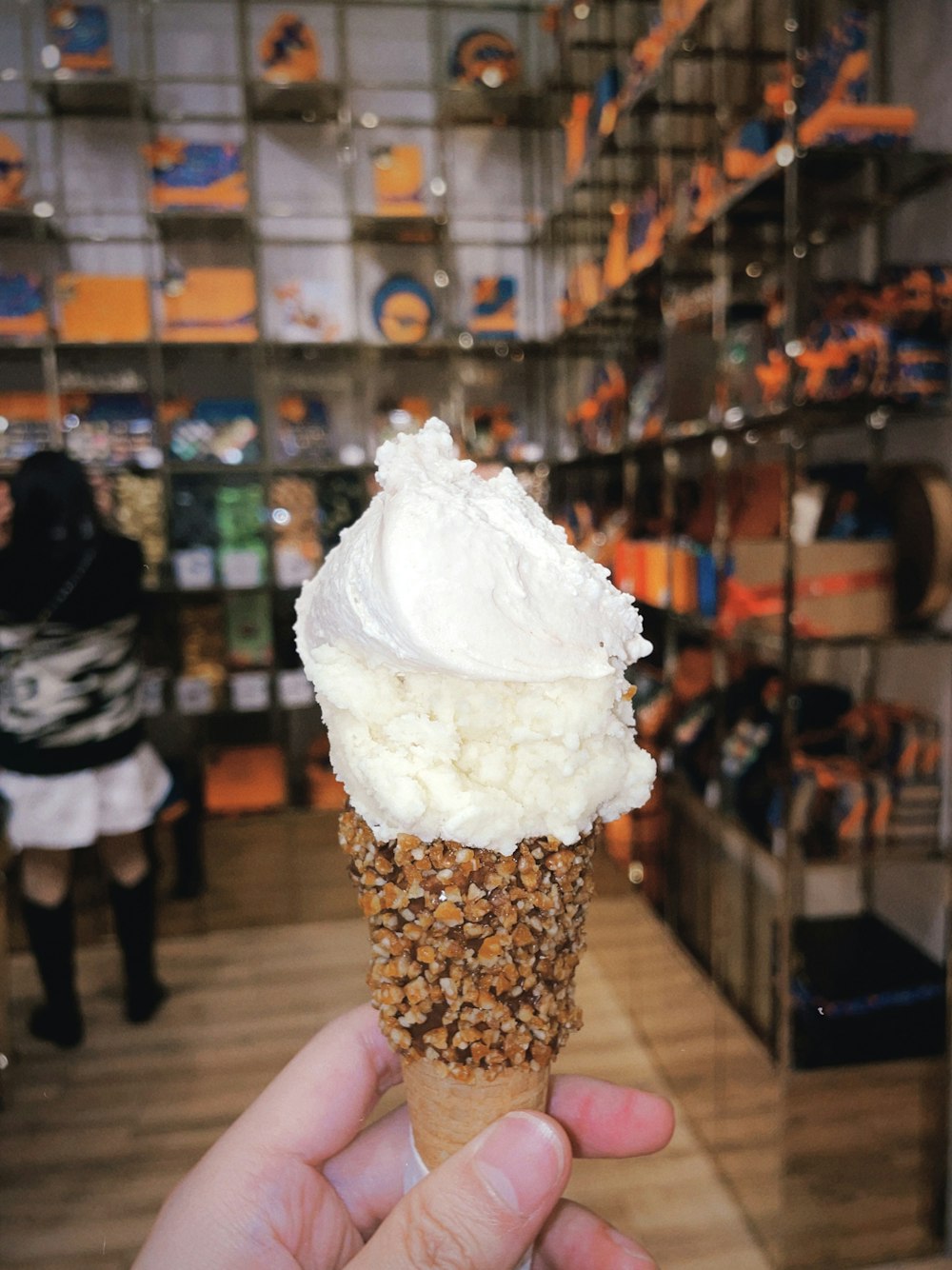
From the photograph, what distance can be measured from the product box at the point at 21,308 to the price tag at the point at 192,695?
1416 mm

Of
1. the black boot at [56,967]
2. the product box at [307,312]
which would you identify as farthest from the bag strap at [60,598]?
the product box at [307,312]

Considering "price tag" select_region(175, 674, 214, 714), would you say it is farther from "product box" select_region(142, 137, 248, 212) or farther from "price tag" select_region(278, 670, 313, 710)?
"product box" select_region(142, 137, 248, 212)

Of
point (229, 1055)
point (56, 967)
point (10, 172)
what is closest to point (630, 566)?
point (229, 1055)

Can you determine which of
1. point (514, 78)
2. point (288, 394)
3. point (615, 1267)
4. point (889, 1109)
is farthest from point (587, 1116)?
point (514, 78)

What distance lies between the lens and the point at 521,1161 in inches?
31.5

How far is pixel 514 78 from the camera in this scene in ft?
12.1

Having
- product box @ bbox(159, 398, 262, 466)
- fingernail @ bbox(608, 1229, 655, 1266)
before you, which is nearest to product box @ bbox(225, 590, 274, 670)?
product box @ bbox(159, 398, 262, 466)

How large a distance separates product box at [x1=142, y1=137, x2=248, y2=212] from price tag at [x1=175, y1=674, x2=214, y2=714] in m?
1.79

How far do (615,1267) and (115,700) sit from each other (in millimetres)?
2021

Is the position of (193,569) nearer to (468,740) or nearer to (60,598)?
(60,598)

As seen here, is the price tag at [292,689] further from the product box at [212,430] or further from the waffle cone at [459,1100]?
the waffle cone at [459,1100]

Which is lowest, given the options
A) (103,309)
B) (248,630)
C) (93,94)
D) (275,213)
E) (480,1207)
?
(480,1207)

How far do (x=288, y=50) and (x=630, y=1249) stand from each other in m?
3.91

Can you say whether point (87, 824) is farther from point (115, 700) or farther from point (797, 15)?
point (797, 15)
